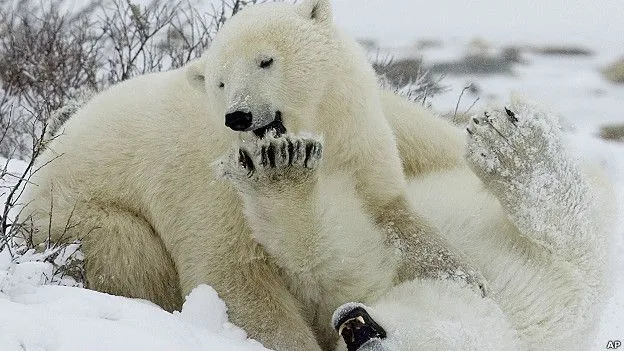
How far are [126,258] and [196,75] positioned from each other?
0.72 m

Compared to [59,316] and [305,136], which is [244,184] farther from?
[59,316]

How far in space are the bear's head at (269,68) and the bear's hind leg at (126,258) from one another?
519mm

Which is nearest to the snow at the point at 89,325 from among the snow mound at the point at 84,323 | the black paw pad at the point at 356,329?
the snow mound at the point at 84,323

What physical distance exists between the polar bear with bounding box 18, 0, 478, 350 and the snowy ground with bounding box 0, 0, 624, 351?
223 millimetres

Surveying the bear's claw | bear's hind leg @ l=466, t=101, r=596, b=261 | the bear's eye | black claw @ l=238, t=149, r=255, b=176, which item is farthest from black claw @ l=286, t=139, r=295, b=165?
bear's hind leg @ l=466, t=101, r=596, b=261

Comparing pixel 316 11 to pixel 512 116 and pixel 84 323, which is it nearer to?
pixel 512 116

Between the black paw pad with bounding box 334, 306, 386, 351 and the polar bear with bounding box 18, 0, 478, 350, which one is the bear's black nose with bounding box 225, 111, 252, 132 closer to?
the polar bear with bounding box 18, 0, 478, 350

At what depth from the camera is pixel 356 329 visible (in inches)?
101

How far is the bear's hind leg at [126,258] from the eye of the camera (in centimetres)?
316

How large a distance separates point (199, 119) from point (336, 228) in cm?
74

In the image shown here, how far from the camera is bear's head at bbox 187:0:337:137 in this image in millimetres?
2928

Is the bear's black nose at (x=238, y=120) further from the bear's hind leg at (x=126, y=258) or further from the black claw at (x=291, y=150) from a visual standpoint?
the bear's hind leg at (x=126, y=258)

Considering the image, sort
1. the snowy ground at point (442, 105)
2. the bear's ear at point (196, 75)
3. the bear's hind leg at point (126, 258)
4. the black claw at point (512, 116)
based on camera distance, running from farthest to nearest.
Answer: the black claw at point (512, 116), the bear's ear at point (196, 75), the bear's hind leg at point (126, 258), the snowy ground at point (442, 105)

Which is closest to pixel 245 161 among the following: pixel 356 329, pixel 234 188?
pixel 234 188
